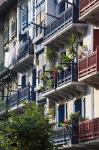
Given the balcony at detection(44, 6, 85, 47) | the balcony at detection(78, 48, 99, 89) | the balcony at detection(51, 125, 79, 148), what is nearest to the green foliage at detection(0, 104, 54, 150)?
the balcony at detection(51, 125, 79, 148)

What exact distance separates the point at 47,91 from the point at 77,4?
19.9ft

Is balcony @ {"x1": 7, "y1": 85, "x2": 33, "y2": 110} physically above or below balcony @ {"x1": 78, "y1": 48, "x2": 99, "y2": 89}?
above

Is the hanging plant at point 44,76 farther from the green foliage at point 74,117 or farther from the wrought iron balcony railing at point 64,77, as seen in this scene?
the green foliage at point 74,117

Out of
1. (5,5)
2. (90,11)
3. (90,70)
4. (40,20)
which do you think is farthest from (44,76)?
(5,5)

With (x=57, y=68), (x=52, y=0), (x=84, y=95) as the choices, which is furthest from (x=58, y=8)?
(x=84, y=95)

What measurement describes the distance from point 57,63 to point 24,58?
683 centimetres

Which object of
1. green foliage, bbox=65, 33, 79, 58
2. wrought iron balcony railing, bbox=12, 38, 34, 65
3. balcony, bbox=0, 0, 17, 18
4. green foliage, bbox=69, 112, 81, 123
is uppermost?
balcony, bbox=0, 0, 17, 18

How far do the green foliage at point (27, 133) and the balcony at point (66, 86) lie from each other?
312cm

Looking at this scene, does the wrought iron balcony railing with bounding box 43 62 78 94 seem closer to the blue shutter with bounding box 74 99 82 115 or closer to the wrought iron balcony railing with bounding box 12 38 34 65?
the blue shutter with bounding box 74 99 82 115

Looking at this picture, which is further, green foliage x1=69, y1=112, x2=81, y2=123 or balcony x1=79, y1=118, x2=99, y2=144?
green foliage x1=69, y1=112, x2=81, y2=123

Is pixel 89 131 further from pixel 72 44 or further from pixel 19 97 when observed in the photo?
pixel 19 97

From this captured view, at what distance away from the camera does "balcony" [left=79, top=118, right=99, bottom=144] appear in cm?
3591

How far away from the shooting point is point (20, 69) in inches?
2212

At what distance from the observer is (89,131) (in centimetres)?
3678
